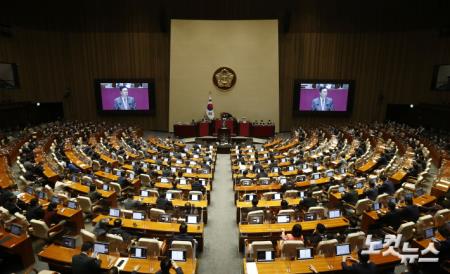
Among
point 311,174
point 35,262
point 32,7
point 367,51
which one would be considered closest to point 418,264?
point 311,174

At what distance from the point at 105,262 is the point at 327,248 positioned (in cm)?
523

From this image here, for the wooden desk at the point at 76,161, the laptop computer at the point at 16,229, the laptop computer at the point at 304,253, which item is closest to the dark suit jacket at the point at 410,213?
the laptop computer at the point at 304,253

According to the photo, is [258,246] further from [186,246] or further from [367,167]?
[367,167]

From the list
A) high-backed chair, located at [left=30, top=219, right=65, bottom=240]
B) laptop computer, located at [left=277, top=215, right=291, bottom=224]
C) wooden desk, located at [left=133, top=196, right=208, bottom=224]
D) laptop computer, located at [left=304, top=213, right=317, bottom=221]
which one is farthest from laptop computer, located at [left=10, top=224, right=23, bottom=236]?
laptop computer, located at [left=304, top=213, right=317, bottom=221]

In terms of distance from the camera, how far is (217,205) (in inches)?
491

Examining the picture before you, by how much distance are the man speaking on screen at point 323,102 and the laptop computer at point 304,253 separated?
24.2m

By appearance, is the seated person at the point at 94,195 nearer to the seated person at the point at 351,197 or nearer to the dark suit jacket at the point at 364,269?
the dark suit jacket at the point at 364,269

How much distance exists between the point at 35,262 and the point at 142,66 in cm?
2420

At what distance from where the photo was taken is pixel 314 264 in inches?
269

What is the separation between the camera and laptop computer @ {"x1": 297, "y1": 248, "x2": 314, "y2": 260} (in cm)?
700

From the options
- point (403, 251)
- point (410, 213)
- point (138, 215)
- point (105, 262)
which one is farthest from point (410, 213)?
point (105, 262)

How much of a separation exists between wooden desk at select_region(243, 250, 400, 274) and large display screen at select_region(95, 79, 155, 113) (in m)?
25.3

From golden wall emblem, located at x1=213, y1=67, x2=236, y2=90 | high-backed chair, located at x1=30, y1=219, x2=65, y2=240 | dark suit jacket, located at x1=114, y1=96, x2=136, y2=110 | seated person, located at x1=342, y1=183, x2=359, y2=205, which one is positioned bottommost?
high-backed chair, located at x1=30, y1=219, x2=65, y2=240

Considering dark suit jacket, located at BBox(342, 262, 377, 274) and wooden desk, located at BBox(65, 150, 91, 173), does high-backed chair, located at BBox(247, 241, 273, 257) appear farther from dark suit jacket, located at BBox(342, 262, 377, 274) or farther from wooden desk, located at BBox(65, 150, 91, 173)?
wooden desk, located at BBox(65, 150, 91, 173)
